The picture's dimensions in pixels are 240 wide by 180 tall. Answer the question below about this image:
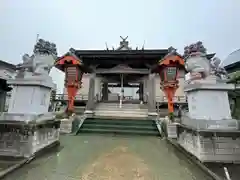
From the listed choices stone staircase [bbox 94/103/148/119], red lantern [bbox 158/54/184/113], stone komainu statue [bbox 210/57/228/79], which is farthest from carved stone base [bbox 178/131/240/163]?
stone staircase [bbox 94/103/148/119]

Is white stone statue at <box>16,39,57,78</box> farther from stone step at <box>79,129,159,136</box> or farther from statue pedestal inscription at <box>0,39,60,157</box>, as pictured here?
stone step at <box>79,129,159,136</box>

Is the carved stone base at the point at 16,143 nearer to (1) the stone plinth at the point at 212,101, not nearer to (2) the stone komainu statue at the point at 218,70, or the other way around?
(1) the stone plinth at the point at 212,101

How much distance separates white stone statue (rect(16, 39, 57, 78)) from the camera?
4.53 metres

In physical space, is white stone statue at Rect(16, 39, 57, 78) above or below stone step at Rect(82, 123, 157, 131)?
above

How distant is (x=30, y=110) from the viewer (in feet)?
14.0

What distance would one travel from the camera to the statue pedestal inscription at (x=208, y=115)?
3689 millimetres

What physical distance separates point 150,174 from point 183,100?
13633mm

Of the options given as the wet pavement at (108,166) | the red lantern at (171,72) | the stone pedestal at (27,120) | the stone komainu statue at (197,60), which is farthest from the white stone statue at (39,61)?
the red lantern at (171,72)

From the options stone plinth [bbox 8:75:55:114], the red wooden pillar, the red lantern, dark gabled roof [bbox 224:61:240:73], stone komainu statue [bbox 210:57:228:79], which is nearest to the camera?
stone plinth [bbox 8:75:55:114]

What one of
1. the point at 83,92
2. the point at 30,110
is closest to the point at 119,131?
the point at 30,110

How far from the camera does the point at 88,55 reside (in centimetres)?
1138

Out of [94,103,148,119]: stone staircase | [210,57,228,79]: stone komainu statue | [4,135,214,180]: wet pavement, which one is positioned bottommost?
[4,135,214,180]: wet pavement

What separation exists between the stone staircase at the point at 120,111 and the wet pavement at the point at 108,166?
18.1ft

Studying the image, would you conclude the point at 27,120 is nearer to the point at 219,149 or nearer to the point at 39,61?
the point at 39,61
